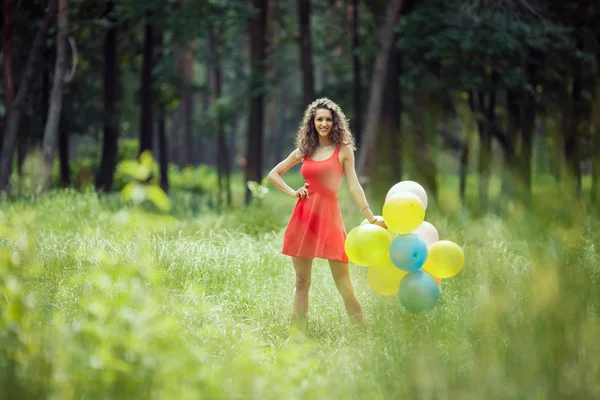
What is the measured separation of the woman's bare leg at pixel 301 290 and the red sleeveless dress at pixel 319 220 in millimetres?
145

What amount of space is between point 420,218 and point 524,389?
5.98 ft

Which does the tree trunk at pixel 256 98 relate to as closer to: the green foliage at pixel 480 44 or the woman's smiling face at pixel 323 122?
the green foliage at pixel 480 44

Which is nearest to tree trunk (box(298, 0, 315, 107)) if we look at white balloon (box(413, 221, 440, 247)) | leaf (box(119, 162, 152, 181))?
white balloon (box(413, 221, 440, 247))

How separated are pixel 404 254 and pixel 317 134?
124cm

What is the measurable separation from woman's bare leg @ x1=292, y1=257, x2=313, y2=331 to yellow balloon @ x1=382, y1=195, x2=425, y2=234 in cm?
74

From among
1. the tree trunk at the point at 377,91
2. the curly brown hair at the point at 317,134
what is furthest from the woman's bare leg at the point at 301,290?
the tree trunk at the point at 377,91

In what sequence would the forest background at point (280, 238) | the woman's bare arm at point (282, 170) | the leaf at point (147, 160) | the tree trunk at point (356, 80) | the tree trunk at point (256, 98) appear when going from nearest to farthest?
the leaf at point (147, 160)
the forest background at point (280, 238)
the woman's bare arm at point (282, 170)
the tree trunk at point (256, 98)
the tree trunk at point (356, 80)

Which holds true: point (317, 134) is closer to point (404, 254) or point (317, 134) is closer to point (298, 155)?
point (298, 155)

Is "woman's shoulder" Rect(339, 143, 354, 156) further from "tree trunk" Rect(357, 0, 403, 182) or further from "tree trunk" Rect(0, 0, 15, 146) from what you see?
"tree trunk" Rect(0, 0, 15, 146)

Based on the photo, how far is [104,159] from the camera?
1908cm

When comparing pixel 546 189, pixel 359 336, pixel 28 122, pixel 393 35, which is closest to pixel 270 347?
pixel 359 336

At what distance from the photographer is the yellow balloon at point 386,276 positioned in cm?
546

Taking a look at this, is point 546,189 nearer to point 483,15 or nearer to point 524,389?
point 524,389

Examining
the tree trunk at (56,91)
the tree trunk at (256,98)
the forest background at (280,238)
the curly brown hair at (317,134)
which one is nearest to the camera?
the forest background at (280,238)
